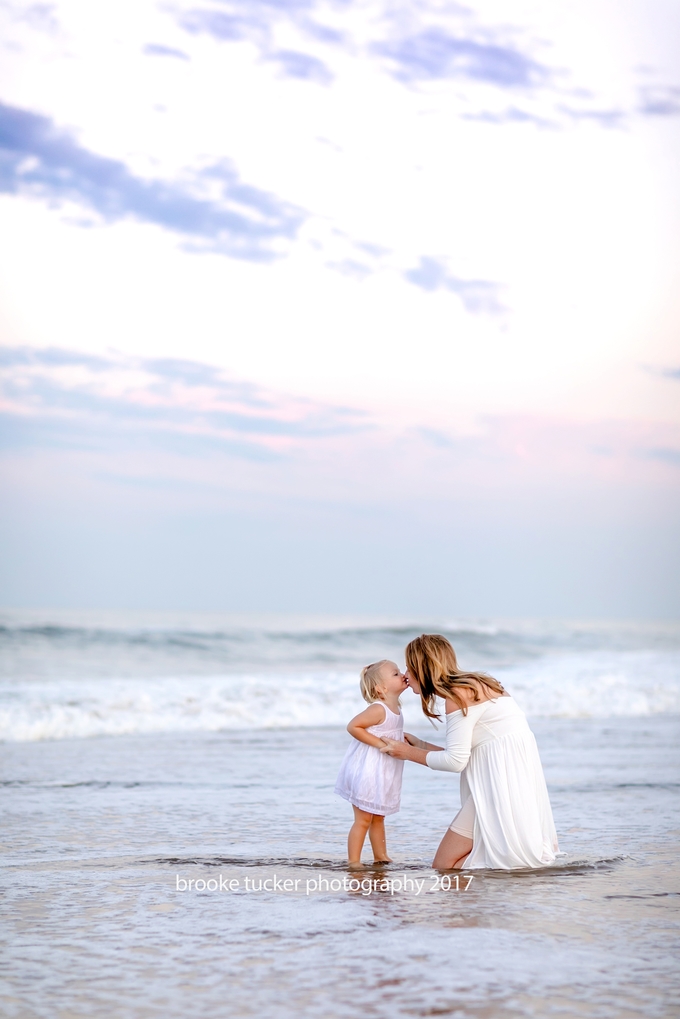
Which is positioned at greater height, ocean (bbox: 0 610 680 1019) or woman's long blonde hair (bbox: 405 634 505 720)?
woman's long blonde hair (bbox: 405 634 505 720)

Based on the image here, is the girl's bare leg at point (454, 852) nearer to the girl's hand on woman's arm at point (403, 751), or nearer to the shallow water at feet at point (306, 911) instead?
the shallow water at feet at point (306, 911)

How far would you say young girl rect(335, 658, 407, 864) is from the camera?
5.30 m

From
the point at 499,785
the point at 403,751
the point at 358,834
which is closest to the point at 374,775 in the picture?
the point at 403,751

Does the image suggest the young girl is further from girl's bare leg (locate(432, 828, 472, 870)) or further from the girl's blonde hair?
girl's bare leg (locate(432, 828, 472, 870))

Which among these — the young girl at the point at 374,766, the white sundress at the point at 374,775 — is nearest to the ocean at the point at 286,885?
the young girl at the point at 374,766

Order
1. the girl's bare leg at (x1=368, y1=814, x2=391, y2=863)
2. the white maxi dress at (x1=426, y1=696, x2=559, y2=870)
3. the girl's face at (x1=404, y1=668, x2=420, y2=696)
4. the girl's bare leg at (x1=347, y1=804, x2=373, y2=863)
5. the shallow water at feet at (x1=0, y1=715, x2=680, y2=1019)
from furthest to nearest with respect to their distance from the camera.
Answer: the girl's bare leg at (x1=368, y1=814, x2=391, y2=863) < the girl's bare leg at (x1=347, y1=804, x2=373, y2=863) < the girl's face at (x1=404, y1=668, x2=420, y2=696) < the white maxi dress at (x1=426, y1=696, x2=559, y2=870) < the shallow water at feet at (x1=0, y1=715, x2=680, y2=1019)

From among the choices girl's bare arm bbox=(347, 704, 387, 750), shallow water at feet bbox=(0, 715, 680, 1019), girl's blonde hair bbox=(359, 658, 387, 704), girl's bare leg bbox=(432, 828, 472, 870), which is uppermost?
girl's blonde hair bbox=(359, 658, 387, 704)

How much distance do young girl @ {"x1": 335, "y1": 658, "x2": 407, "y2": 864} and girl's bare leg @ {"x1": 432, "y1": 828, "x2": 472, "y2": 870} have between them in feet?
1.13

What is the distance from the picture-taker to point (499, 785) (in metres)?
5.14

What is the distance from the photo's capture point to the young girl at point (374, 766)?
5.30m

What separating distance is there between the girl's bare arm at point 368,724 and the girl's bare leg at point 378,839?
1.46 feet

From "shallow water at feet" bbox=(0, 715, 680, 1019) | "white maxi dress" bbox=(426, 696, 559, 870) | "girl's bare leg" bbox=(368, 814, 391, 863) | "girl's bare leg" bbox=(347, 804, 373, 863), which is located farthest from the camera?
"girl's bare leg" bbox=(368, 814, 391, 863)

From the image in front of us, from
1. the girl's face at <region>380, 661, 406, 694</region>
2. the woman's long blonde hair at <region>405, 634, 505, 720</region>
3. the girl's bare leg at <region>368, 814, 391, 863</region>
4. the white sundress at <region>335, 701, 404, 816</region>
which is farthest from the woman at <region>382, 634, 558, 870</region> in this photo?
the girl's bare leg at <region>368, 814, 391, 863</region>

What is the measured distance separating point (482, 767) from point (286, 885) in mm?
1192
